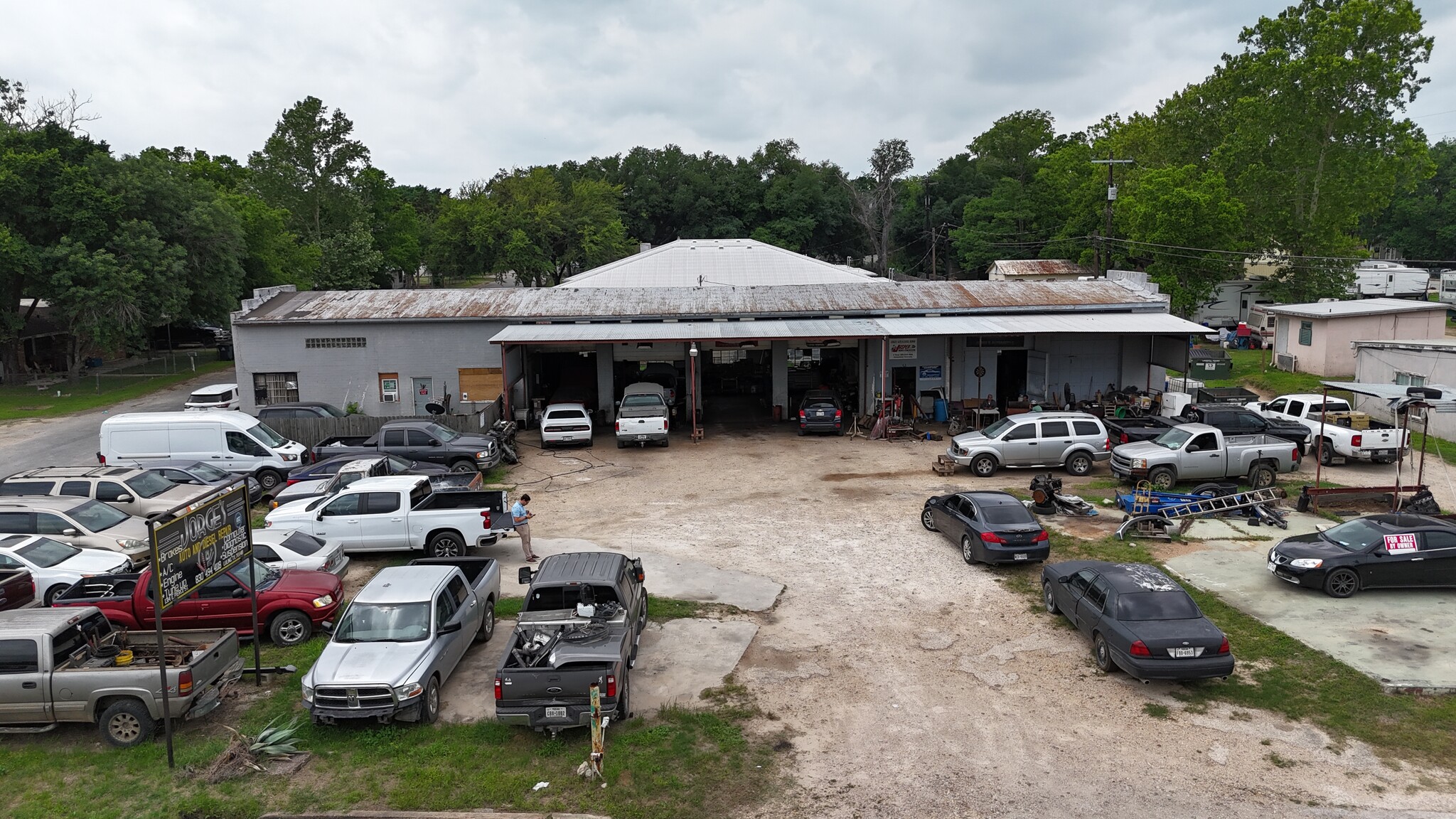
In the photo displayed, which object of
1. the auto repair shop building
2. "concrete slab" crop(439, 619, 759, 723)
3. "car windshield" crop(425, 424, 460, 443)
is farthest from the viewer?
the auto repair shop building

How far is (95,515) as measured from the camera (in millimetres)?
16953

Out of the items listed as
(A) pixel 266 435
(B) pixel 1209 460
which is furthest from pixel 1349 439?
(A) pixel 266 435

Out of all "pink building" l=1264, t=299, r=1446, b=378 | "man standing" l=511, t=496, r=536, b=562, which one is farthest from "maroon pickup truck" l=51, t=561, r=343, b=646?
"pink building" l=1264, t=299, r=1446, b=378

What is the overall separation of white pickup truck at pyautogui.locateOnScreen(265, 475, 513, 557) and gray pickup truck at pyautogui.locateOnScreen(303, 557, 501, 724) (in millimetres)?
4079

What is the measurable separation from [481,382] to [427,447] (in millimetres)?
7475

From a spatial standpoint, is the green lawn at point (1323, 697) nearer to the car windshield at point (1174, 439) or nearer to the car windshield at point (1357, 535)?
the car windshield at point (1357, 535)

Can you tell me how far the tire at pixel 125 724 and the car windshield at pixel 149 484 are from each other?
1057 centimetres

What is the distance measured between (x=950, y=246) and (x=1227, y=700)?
262 ft

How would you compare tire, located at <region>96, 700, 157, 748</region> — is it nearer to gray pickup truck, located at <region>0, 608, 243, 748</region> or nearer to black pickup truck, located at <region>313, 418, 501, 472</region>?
gray pickup truck, located at <region>0, 608, 243, 748</region>

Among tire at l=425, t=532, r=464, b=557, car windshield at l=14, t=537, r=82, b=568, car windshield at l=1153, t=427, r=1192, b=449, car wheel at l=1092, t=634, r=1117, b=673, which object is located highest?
car windshield at l=1153, t=427, r=1192, b=449

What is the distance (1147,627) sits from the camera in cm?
1107

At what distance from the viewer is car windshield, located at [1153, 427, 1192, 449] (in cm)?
2081

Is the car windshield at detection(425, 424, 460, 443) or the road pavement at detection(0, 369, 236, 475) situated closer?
the car windshield at detection(425, 424, 460, 443)

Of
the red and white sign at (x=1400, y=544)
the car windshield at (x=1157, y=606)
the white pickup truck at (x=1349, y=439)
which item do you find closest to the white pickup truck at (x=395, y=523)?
the car windshield at (x=1157, y=606)
